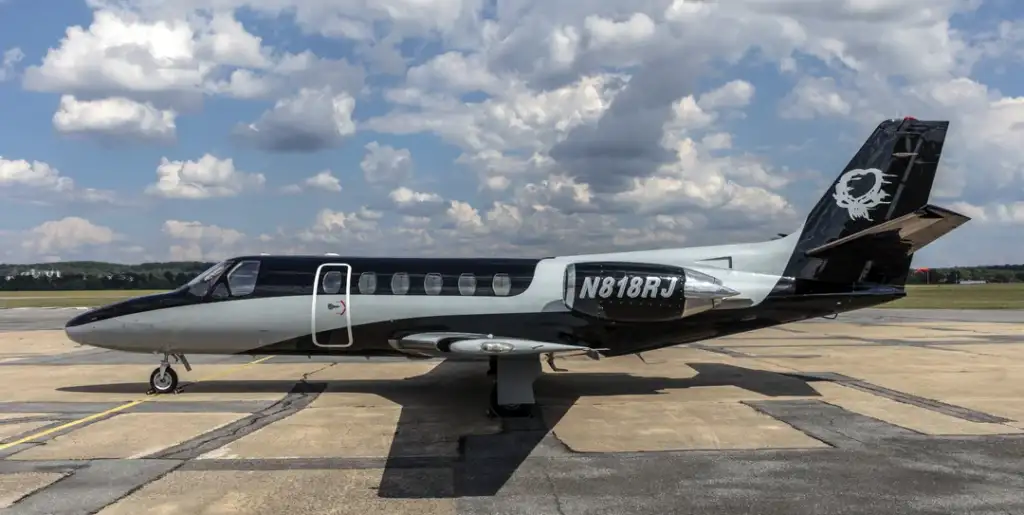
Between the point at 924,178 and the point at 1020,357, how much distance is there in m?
10.2

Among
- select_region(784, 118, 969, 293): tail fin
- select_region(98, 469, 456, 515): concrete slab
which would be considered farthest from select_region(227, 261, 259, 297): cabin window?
select_region(784, 118, 969, 293): tail fin

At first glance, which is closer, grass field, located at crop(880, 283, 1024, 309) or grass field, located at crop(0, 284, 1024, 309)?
grass field, located at crop(880, 283, 1024, 309)

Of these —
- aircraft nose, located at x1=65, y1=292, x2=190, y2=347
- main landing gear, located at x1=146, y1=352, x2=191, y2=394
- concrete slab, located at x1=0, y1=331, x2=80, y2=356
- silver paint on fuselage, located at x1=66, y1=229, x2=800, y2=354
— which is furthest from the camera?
concrete slab, located at x1=0, y1=331, x2=80, y2=356

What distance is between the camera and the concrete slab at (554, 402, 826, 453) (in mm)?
10273

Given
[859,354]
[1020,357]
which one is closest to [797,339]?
[859,354]

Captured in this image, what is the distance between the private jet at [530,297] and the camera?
43.3 ft

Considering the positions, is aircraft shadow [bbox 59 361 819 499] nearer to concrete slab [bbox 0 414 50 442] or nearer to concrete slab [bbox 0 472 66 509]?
concrete slab [bbox 0 414 50 442]

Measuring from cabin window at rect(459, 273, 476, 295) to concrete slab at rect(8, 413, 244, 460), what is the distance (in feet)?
15.1

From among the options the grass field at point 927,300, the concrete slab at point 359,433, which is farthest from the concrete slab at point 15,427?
the grass field at point 927,300

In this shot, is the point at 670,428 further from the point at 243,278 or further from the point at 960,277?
the point at 960,277

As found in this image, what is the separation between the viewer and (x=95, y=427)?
11.4 m

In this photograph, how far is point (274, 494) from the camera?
7.88m

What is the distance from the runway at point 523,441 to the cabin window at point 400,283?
2221 mm

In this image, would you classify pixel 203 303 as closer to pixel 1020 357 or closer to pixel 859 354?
pixel 859 354
